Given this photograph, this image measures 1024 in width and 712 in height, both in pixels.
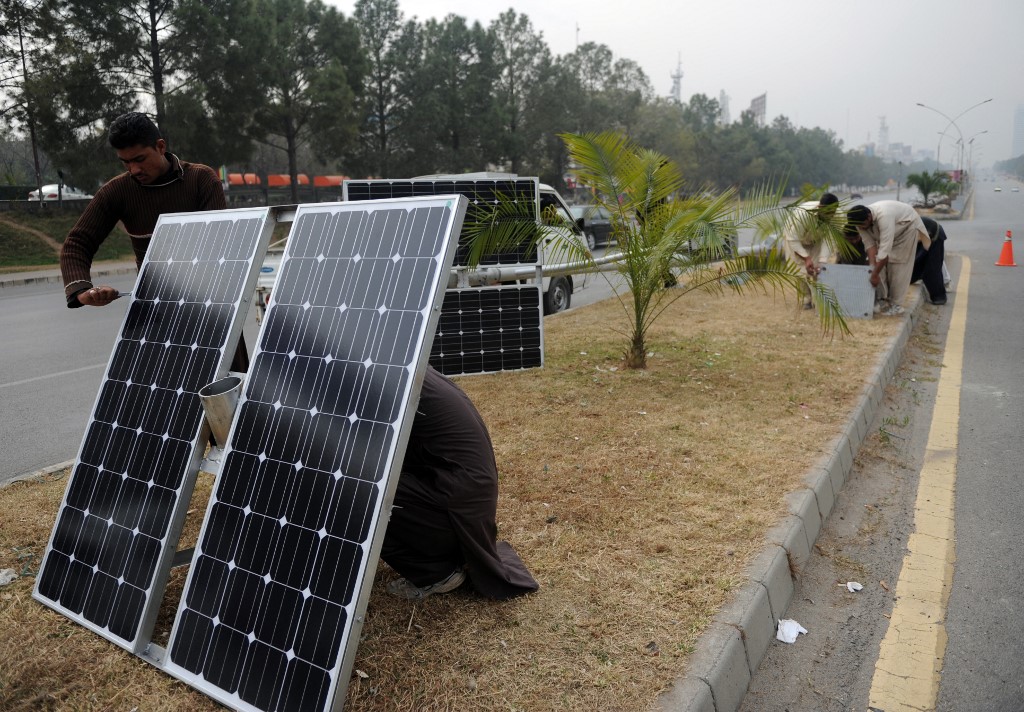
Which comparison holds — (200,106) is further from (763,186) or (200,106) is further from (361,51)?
(763,186)

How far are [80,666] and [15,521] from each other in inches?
68.6

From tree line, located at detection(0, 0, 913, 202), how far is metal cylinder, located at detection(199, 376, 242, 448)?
512 cm

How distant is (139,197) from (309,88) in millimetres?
31889

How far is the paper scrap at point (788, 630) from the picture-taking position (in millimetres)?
3234

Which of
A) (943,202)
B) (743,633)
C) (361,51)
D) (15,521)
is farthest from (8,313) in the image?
(943,202)

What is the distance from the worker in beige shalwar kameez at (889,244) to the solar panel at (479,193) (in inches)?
173

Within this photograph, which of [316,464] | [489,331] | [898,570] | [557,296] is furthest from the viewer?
[557,296]

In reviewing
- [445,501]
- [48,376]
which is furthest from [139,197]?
[48,376]

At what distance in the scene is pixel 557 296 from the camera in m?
12.4

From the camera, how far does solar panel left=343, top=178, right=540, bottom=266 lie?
6.79 m

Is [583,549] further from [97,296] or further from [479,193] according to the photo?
[479,193]

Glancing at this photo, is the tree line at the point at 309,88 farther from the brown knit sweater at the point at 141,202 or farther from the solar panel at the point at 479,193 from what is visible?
the brown knit sweater at the point at 141,202

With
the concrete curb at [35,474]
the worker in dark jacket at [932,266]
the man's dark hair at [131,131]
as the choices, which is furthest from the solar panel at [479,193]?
the worker in dark jacket at [932,266]

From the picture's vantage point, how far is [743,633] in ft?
9.75
